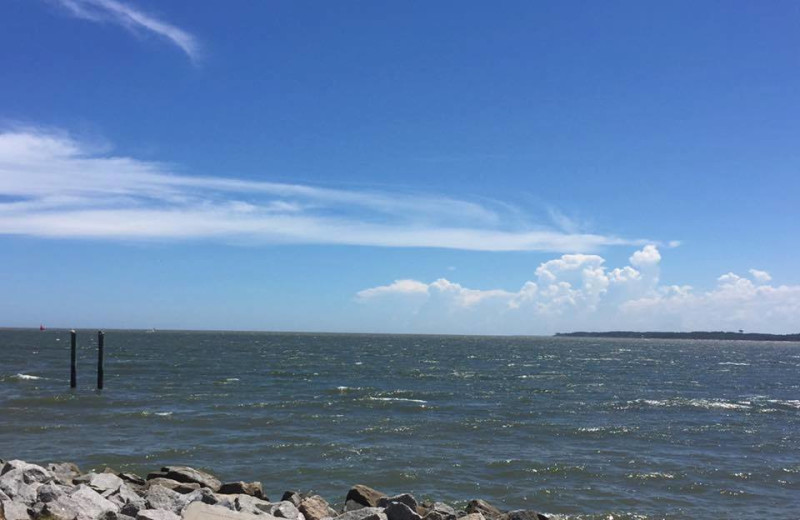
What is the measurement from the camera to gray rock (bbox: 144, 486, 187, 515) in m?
11.8

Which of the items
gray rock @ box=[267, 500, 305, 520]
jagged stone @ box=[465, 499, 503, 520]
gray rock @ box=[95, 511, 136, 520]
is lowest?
jagged stone @ box=[465, 499, 503, 520]

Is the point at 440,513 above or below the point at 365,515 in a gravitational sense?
below

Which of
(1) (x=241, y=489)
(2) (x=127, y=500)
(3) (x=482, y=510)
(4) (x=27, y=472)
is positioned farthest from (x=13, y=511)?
(3) (x=482, y=510)

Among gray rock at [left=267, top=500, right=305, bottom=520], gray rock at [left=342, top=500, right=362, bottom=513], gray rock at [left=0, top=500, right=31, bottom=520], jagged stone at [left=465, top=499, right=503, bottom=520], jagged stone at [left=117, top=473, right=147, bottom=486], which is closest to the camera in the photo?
gray rock at [left=0, top=500, right=31, bottom=520]

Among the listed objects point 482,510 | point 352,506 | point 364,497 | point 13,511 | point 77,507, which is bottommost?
point 482,510

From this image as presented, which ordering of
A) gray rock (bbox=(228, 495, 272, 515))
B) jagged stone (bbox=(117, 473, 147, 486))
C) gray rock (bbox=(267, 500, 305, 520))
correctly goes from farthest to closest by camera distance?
jagged stone (bbox=(117, 473, 147, 486)) < gray rock (bbox=(267, 500, 305, 520)) < gray rock (bbox=(228, 495, 272, 515))

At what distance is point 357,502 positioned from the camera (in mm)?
13438

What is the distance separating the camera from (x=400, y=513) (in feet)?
38.5

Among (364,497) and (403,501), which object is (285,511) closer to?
(364,497)

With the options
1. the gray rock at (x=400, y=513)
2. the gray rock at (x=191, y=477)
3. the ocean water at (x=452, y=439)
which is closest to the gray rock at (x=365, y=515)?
the gray rock at (x=400, y=513)

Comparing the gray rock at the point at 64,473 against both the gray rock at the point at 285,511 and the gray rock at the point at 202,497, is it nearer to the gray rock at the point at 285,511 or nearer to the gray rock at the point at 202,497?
the gray rock at the point at 202,497

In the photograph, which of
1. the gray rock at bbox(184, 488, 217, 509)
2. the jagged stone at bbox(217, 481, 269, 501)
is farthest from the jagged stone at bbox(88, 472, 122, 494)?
the jagged stone at bbox(217, 481, 269, 501)

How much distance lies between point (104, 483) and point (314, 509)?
4.11 metres

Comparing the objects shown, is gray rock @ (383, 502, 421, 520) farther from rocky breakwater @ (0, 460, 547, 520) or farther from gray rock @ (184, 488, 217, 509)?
gray rock @ (184, 488, 217, 509)
